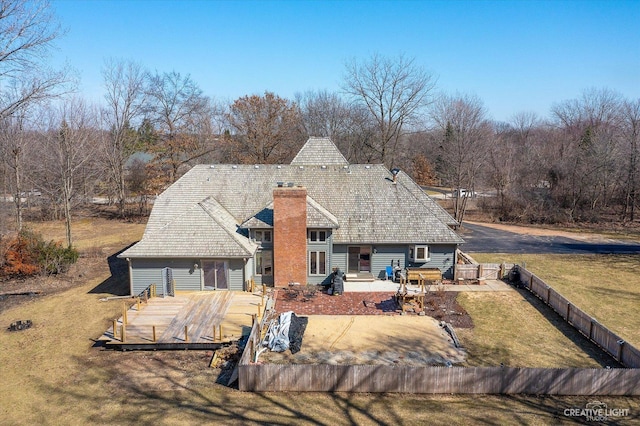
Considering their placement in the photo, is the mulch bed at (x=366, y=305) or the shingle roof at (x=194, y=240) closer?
the mulch bed at (x=366, y=305)

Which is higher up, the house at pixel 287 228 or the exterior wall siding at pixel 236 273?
the house at pixel 287 228

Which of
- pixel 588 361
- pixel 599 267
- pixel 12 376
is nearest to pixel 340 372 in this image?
pixel 588 361

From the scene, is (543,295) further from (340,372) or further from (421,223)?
(340,372)

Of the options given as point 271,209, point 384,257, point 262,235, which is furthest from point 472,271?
point 262,235

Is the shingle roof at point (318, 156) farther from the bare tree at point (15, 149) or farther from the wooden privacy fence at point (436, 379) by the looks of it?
the bare tree at point (15, 149)

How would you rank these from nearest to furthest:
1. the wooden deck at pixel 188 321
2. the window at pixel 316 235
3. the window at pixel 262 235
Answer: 1. the wooden deck at pixel 188 321
2. the window at pixel 316 235
3. the window at pixel 262 235

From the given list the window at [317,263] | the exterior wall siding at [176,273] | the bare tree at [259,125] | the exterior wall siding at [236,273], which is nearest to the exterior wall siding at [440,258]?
the window at [317,263]

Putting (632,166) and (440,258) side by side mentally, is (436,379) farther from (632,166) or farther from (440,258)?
(632,166)
